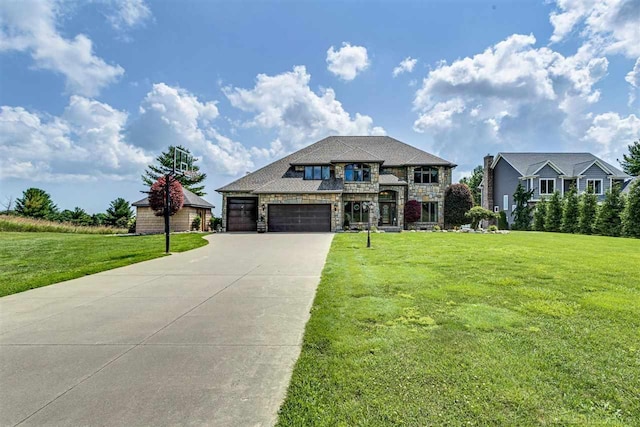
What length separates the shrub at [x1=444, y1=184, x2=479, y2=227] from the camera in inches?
1009

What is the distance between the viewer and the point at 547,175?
32.0 m

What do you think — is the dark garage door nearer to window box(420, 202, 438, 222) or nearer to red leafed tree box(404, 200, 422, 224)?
red leafed tree box(404, 200, 422, 224)

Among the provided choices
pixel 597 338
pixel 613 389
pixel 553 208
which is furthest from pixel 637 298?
pixel 553 208

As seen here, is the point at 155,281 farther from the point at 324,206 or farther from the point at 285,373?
the point at 324,206

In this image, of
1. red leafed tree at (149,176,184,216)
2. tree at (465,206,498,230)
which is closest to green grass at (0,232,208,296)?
red leafed tree at (149,176,184,216)

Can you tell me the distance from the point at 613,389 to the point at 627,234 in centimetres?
2422

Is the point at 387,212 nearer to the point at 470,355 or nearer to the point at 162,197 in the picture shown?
the point at 162,197

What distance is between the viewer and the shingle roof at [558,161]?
32.3 meters

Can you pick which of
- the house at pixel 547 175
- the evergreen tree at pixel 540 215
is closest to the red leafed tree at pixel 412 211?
the evergreen tree at pixel 540 215

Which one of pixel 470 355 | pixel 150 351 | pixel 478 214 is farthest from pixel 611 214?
pixel 150 351

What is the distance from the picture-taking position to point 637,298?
5168mm

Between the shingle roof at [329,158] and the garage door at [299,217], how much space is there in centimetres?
136

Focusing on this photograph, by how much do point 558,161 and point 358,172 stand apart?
24.9 meters

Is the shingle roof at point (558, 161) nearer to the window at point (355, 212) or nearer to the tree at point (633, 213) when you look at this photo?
the tree at point (633, 213)
